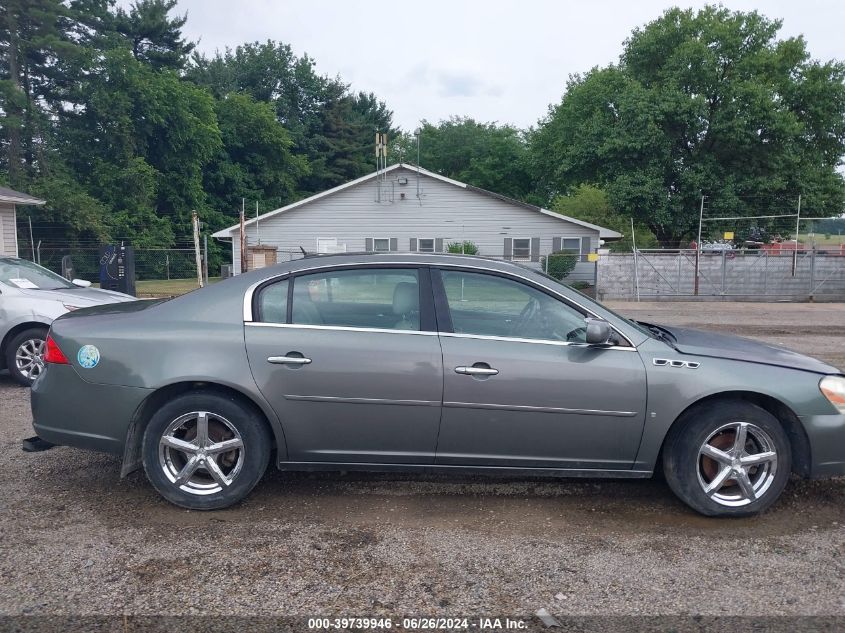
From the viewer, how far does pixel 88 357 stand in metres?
4.28

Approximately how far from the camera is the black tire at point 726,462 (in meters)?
4.14

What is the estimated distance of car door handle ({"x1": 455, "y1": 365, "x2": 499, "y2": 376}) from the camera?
413 centimetres

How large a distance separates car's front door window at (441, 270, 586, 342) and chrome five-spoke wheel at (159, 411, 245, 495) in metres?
1.48

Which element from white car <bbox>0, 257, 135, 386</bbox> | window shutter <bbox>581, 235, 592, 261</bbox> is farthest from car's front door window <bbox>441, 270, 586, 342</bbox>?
window shutter <bbox>581, 235, 592, 261</bbox>

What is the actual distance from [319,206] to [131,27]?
25880mm

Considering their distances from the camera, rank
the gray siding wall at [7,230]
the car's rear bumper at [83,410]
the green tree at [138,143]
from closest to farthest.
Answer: the car's rear bumper at [83,410]
the gray siding wall at [7,230]
the green tree at [138,143]

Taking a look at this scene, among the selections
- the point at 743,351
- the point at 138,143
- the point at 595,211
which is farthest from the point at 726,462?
the point at 138,143

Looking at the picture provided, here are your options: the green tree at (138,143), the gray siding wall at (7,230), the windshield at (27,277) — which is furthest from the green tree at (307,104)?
the windshield at (27,277)

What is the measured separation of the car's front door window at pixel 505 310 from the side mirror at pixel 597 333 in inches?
5.5

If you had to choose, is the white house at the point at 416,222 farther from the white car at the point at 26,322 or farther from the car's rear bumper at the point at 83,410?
the car's rear bumper at the point at 83,410

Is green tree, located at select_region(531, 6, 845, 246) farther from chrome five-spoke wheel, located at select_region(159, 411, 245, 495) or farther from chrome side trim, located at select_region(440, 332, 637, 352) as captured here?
chrome five-spoke wheel, located at select_region(159, 411, 245, 495)

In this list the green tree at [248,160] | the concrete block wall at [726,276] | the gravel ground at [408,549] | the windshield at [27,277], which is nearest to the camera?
the gravel ground at [408,549]

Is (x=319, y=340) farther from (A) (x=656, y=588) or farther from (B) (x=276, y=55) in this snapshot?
(B) (x=276, y=55)

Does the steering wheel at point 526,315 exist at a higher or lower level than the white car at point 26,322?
higher
